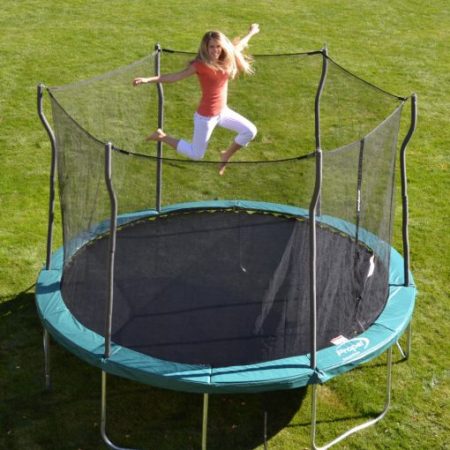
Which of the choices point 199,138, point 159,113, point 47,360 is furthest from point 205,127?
point 47,360

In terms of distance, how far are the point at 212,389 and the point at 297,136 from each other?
5.73m

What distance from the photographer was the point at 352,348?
Answer: 227 inches

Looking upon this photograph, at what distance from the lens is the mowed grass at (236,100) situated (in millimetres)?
5926

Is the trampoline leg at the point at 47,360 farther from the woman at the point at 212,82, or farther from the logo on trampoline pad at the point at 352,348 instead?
the logo on trampoline pad at the point at 352,348

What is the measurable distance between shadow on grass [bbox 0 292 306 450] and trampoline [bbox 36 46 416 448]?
0.31m

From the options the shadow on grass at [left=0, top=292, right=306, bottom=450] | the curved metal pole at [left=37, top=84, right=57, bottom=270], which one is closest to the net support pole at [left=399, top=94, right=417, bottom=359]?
the shadow on grass at [left=0, top=292, right=306, bottom=450]

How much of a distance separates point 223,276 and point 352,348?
1352 mm

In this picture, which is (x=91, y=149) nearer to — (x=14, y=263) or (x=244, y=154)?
(x=14, y=263)

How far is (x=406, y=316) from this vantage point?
6.19m

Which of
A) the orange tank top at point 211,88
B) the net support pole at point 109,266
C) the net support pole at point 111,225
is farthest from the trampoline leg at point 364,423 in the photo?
the orange tank top at point 211,88

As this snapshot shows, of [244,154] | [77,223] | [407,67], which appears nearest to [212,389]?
[77,223]

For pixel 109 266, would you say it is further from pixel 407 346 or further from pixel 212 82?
pixel 407 346

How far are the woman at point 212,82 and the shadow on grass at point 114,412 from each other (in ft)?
6.44

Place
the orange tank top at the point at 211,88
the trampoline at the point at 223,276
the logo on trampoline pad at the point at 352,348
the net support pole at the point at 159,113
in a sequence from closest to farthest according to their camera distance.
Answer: the trampoline at the point at 223,276
the logo on trampoline pad at the point at 352,348
the orange tank top at the point at 211,88
the net support pole at the point at 159,113
